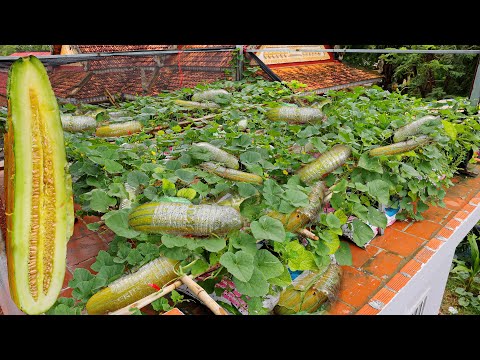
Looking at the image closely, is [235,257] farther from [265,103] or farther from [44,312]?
[265,103]

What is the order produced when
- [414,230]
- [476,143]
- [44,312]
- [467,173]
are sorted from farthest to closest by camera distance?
[467,173]
[476,143]
[414,230]
[44,312]

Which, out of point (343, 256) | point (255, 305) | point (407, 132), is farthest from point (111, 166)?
point (407, 132)

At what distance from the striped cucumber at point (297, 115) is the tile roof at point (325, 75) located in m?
4.62

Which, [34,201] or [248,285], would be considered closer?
[34,201]

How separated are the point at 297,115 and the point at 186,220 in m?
2.04

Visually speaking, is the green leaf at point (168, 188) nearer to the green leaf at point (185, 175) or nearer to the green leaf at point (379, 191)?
the green leaf at point (185, 175)

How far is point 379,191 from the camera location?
2.18 m

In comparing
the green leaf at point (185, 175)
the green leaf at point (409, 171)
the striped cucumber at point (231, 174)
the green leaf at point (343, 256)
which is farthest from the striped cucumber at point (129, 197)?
the green leaf at point (409, 171)

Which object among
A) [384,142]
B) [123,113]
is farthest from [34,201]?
[123,113]

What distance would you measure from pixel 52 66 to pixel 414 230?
4304mm

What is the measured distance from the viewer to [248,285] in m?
1.48

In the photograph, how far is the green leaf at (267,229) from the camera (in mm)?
1553

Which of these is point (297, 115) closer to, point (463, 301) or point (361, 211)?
point (361, 211)

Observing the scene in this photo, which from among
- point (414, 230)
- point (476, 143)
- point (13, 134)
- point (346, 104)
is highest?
point (13, 134)
